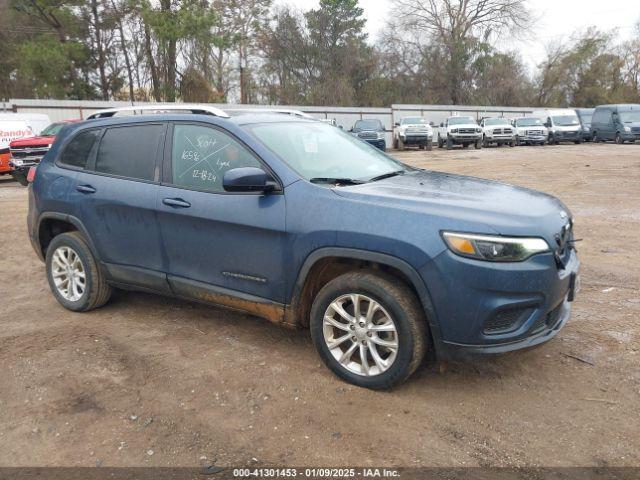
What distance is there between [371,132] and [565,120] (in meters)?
12.7

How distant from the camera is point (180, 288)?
13.0ft

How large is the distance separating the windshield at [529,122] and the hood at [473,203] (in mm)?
28576

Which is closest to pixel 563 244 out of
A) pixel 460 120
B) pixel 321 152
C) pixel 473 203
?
pixel 473 203

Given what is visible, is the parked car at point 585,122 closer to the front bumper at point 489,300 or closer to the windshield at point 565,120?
the windshield at point 565,120

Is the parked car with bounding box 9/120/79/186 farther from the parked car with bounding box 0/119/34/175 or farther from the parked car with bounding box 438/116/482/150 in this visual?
the parked car with bounding box 438/116/482/150

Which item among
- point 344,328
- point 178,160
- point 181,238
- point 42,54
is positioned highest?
point 42,54

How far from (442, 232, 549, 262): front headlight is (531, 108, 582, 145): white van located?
30493 millimetres

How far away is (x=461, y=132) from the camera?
28.4 metres

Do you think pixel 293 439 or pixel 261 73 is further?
pixel 261 73

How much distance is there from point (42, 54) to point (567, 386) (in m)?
29.0

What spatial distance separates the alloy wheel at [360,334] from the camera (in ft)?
10.3

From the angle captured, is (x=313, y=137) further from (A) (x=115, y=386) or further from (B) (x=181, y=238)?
(A) (x=115, y=386)

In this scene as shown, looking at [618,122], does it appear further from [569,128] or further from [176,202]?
[176,202]

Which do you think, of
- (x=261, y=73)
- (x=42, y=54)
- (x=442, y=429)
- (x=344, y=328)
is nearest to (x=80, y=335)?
(x=344, y=328)
